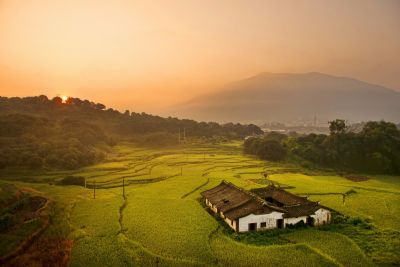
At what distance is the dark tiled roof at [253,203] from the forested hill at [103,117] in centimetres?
8118

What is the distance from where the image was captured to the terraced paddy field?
77.4 ft

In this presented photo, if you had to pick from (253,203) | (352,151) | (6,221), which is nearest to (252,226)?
(253,203)

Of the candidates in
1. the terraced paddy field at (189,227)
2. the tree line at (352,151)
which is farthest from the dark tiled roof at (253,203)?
the tree line at (352,151)

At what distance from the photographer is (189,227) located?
29.1 metres

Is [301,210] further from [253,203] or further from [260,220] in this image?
[253,203]

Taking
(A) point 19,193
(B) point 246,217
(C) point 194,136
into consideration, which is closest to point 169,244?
(B) point 246,217

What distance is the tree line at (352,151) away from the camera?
218 ft

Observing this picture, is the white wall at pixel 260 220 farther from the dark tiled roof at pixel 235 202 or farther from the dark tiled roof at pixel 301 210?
the dark tiled roof at pixel 301 210

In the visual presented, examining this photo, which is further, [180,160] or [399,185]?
[180,160]

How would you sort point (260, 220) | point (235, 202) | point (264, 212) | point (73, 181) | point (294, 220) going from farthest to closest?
point (73, 181)
point (235, 202)
point (294, 220)
point (264, 212)
point (260, 220)

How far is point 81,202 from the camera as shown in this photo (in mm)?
36688

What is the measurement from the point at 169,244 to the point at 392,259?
1411 centimetres

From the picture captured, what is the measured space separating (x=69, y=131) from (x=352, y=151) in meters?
60.7

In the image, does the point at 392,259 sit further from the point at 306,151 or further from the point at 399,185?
the point at 306,151
